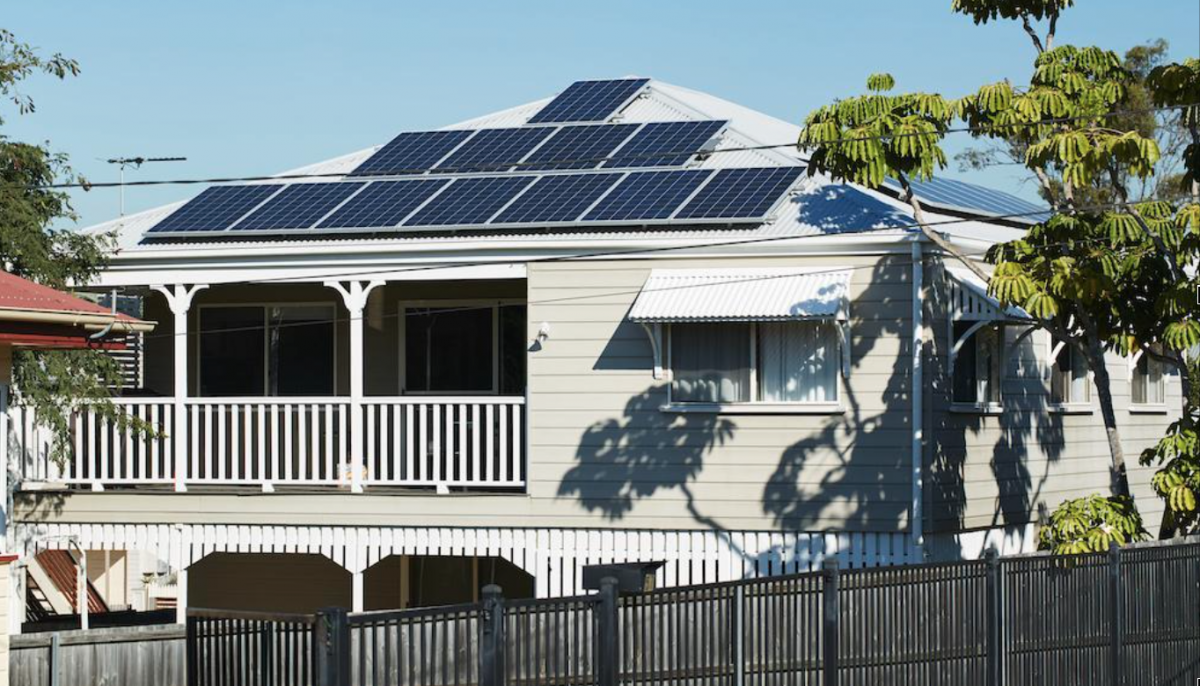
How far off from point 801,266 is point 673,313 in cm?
147

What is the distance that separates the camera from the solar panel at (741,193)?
19.4m

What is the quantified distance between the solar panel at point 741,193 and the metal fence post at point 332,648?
34.3 ft

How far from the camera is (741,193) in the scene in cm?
1975

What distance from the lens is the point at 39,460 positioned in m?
20.7

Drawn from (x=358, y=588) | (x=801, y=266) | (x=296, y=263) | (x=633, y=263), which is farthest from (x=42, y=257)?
(x=801, y=266)

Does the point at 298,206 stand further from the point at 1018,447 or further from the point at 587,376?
the point at 1018,447

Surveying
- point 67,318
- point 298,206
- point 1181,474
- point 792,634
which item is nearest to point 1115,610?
point 1181,474

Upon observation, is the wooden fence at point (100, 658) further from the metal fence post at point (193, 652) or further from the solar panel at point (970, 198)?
the solar panel at point (970, 198)

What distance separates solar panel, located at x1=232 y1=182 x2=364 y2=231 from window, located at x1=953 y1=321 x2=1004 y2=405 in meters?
7.39

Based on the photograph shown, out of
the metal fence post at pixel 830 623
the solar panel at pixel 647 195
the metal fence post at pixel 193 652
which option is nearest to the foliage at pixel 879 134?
the solar panel at pixel 647 195

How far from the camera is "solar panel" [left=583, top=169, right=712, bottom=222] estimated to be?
19.8 m

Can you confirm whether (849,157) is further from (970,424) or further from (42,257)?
(42,257)

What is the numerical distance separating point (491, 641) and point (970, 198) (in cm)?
1456

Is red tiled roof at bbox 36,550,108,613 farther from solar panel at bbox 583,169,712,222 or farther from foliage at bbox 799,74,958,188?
foliage at bbox 799,74,958,188
